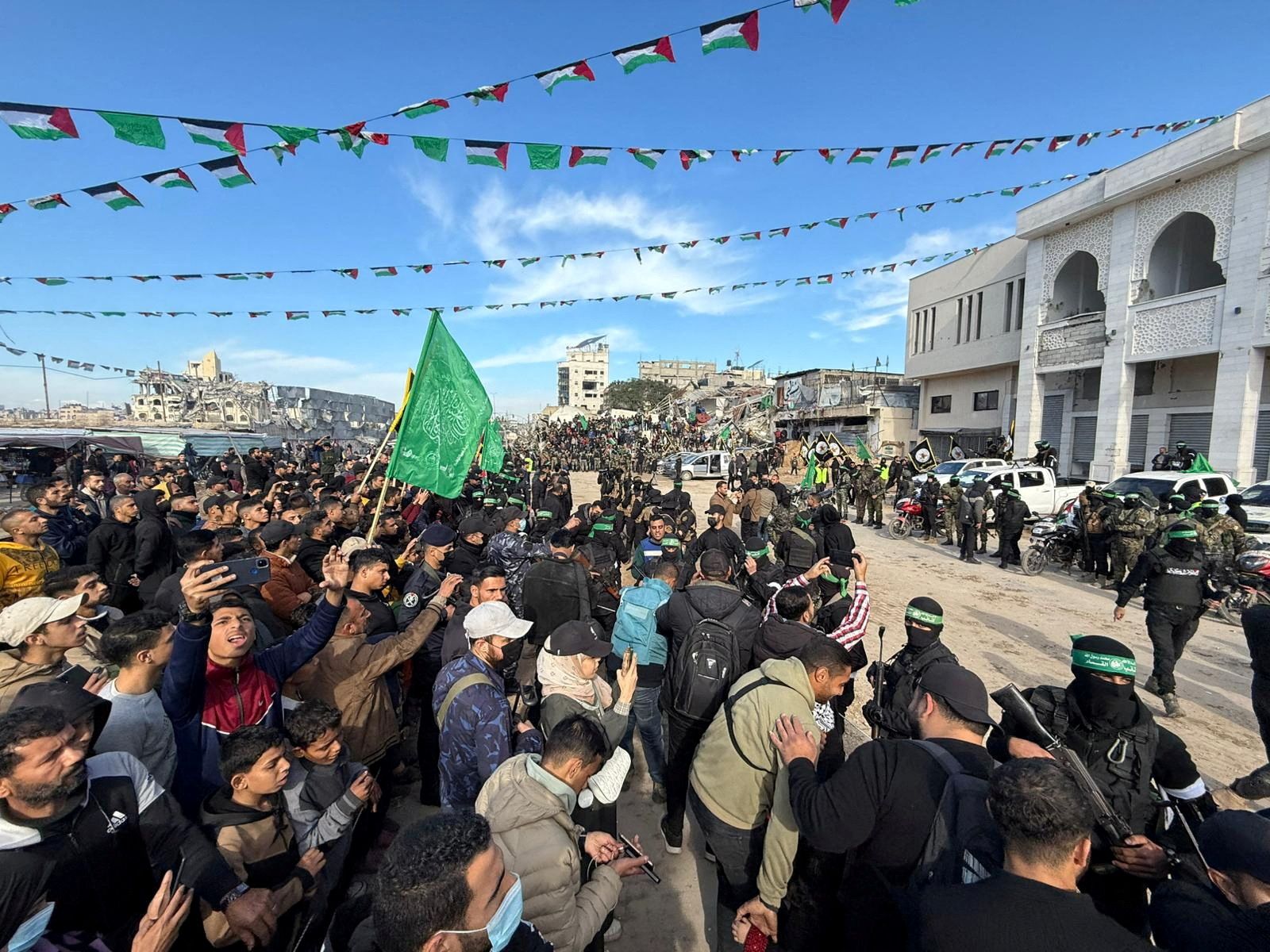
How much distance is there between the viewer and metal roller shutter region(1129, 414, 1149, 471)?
21.5 meters

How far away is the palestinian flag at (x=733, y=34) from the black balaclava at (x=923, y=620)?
5334mm

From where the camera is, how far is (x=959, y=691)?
2084 millimetres

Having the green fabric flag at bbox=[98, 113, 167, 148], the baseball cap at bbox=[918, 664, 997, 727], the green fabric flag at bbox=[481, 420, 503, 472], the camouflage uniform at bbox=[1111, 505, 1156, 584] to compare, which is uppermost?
the green fabric flag at bbox=[98, 113, 167, 148]

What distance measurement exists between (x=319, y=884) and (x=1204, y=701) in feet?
25.6

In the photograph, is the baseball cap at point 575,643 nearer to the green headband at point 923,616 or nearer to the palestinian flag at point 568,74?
the green headband at point 923,616

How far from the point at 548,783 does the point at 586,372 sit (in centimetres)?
11274

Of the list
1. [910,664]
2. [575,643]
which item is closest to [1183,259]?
[910,664]

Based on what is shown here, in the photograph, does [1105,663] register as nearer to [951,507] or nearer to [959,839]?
[959,839]

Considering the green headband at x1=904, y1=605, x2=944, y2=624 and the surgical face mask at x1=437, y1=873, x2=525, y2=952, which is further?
the green headband at x1=904, y1=605, x2=944, y2=624

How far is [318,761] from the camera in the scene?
244 cm

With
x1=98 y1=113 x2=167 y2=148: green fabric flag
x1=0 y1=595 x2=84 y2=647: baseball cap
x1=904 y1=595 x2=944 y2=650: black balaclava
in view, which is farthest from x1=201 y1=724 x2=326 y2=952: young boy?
x1=98 y1=113 x2=167 y2=148: green fabric flag

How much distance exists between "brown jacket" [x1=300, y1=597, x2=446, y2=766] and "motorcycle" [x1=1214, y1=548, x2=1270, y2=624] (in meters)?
10.5

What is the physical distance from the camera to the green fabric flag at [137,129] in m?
5.29

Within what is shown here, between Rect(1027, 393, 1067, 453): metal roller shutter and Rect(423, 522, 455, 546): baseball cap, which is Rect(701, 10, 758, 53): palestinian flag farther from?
Rect(1027, 393, 1067, 453): metal roller shutter
